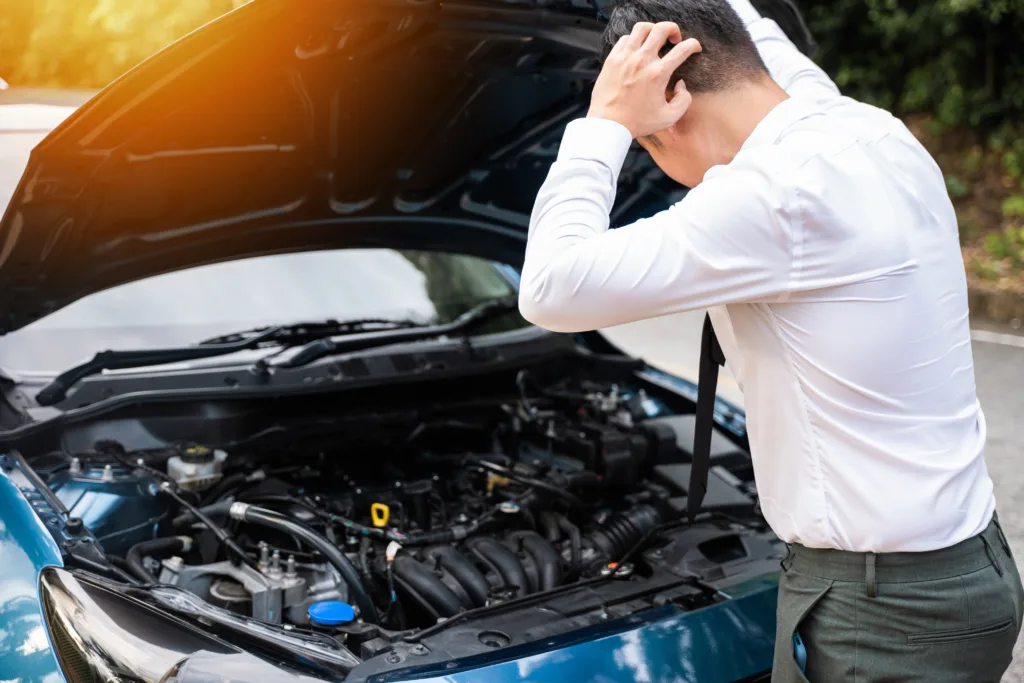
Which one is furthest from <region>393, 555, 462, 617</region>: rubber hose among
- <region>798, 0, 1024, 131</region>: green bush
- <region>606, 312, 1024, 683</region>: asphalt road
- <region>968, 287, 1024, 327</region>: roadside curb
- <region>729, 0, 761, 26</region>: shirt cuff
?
<region>798, 0, 1024, 131</region>: green bush

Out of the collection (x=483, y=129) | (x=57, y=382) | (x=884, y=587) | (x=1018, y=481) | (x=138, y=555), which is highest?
(x=483, y=129)

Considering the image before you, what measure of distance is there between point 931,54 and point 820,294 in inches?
447

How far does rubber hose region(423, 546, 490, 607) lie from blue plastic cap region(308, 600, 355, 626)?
0.29 m

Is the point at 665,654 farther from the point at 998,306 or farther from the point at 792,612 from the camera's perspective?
the point at 998,306

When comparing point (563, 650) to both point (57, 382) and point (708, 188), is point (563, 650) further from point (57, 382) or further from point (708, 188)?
point (57, 382)

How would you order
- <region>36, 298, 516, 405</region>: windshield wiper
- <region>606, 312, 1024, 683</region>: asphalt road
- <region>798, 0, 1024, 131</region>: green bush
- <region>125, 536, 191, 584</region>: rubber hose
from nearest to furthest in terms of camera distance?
<region>125, 536, 191, 584</region>: rubber hose, <region>36, 298, 516, 405</region>: windshield wiper, <region>606, 312, 1024, 683</region>: asphalt road, <region>798, 0, 1024, 131</region>: green bush

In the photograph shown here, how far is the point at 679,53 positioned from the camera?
1551mm

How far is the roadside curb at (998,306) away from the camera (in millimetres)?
8773

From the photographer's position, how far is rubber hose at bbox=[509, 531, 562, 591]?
2.39m

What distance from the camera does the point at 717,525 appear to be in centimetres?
266

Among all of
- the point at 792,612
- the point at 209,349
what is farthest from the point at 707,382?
the point at 209,349

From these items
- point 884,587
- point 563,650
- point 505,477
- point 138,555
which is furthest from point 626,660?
point 138,555

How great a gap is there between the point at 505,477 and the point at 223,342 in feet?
3.17

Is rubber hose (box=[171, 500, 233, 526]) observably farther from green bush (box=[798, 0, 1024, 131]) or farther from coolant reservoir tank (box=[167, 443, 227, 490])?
green bush (box=[798, 0, 1024, 131])
